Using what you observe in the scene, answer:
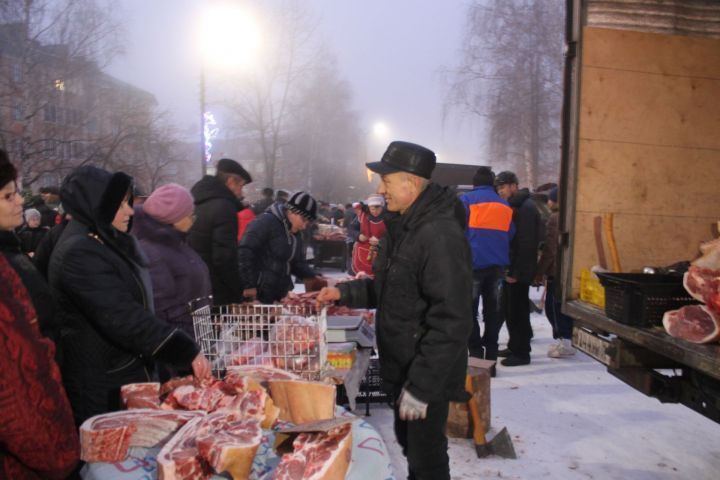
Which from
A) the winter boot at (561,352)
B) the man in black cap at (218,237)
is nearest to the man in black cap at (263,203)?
the winter boot at (561,352)

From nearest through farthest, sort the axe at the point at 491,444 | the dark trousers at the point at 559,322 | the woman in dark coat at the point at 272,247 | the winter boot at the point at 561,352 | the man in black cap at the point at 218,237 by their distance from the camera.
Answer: the axe at the point at 491,444
the man in black cap at the point at 218,237
the woman in dark coat at the point at 272,247
the winter boot at the point at 561,352
the dark trousers at the point at 559,322

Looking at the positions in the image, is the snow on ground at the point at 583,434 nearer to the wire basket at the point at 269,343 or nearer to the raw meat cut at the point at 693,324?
the raw meat cut at the point at 693,324

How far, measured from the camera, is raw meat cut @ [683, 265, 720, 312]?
10.3 feet

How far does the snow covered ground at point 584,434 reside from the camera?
13.5 feet

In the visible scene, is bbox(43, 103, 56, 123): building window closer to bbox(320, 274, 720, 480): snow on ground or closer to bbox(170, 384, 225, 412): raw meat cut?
bbox(320, 274, 720, 480): snow on ground

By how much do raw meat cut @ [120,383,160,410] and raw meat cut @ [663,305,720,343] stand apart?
9.63ft

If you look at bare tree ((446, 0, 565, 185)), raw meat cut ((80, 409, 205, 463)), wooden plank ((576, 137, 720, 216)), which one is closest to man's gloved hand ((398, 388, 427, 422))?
raw meat cut ((80, 409, 205, 463))

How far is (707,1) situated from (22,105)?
80.4ft

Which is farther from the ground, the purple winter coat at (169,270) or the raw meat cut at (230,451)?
the purple winter coat at (169,270)

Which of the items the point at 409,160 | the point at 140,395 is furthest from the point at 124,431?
the point at 409,160

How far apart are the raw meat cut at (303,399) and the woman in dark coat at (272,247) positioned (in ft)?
8.04

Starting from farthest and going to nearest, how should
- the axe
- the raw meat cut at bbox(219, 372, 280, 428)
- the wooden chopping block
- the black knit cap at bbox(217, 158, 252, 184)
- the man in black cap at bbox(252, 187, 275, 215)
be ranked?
the man in black cap at bbox(252, 187, 275, 215) → the black knit cap at bbox(217, 158, 252, 184) → the wooden chopping block → the axe → the raw meat cut at bbox(219, 372, 280, 428)

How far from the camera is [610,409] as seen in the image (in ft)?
17.5

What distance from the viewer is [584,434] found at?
15.6ft
